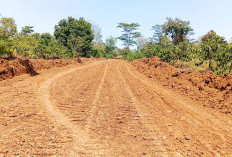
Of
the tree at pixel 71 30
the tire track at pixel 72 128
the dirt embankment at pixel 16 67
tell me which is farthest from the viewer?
the tree at pixel 71 30

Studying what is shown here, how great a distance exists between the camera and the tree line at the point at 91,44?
1235 cm

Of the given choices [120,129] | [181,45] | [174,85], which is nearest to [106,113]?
[120,129]

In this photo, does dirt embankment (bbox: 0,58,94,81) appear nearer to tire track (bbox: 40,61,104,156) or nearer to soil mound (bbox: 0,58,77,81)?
soil mound (bbox: 0,58,77,81)

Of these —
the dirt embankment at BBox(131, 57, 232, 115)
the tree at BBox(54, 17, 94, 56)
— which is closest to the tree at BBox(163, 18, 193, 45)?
the tree at BBox(54, 17, 94, 56)

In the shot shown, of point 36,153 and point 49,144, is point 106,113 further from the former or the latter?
point 36,153

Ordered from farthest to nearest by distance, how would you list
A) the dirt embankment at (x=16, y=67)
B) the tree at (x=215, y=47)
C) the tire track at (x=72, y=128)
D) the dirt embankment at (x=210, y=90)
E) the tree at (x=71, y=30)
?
1. the tree at (x=71, y=30)
2. the tree at (x=215, y=47)
3. the dirt embankment at (x=16, y=67)
4. the dirt embankment at (x=210, y=90)
5. the tire track at (x=72, y=128)

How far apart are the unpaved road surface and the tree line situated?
8284mm

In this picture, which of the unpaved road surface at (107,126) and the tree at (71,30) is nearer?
the unpaved road surface at (107,126)

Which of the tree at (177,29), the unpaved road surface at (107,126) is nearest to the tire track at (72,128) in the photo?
the unpaved road surface at (107,126)

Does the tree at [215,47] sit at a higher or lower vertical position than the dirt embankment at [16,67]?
higher

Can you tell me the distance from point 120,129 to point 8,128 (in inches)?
96.4

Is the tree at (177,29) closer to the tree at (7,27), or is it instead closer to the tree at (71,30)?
the tree at (71,30)

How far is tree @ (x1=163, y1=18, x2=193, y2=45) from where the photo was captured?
35.2 m

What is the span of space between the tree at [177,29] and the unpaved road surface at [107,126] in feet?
113
